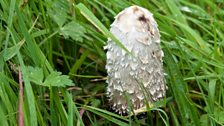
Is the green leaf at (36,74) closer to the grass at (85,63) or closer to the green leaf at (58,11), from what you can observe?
the grass at (85,63)

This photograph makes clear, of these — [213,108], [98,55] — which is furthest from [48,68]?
[213,108]

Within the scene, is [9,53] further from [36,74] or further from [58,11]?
[58,11]

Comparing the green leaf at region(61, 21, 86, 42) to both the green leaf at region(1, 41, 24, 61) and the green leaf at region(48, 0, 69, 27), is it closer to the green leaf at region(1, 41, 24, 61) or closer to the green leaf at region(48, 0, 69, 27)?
the green leaf at region(48, 0, 69, 27)

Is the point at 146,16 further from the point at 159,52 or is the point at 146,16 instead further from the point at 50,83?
the point at 50,83

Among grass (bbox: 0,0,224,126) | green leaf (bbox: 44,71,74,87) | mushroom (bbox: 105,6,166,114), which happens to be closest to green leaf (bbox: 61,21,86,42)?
grass (bbox: 0,0,224,126)

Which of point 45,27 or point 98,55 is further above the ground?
point 45,27

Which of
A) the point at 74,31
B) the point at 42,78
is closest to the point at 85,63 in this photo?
the point at 74,31

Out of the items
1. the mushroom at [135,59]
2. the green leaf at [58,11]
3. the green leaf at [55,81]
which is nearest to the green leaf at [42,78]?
the green leaf at [55,81]
